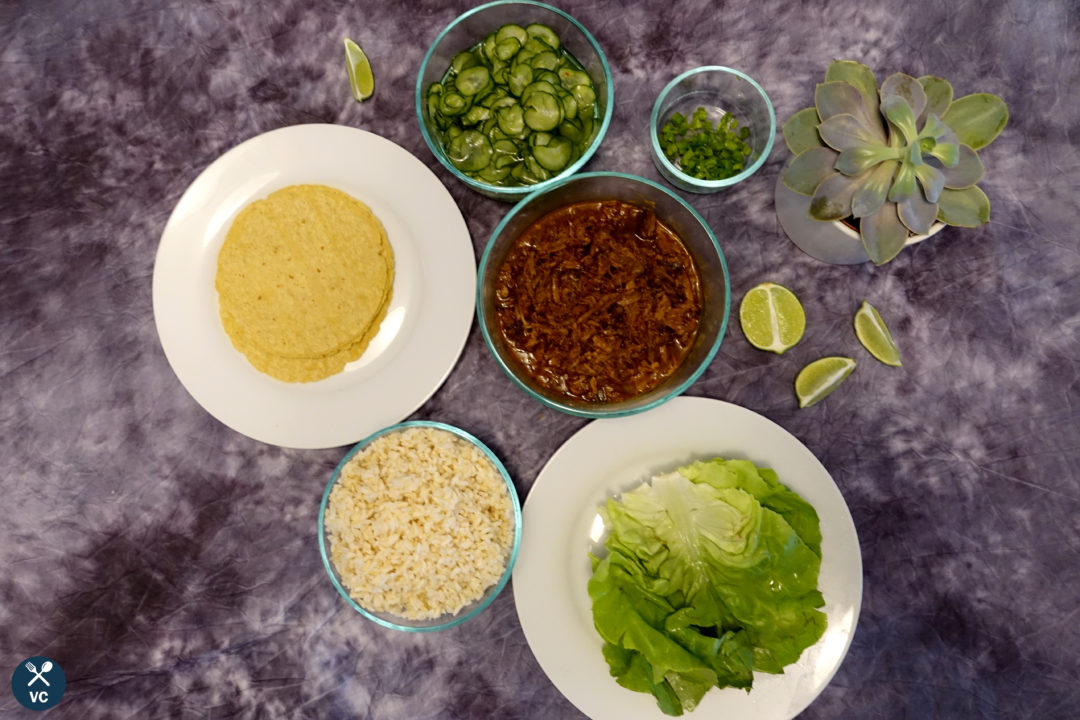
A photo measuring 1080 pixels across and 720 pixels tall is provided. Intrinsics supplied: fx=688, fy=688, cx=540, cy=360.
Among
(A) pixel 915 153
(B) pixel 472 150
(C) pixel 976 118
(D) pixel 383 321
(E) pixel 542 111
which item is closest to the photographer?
(A) pixel 915 153

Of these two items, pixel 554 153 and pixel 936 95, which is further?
pixel 554 153

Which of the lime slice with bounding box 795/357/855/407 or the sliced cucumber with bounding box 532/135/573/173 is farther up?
the sliced cucumber with bounding box 532/135/573/173

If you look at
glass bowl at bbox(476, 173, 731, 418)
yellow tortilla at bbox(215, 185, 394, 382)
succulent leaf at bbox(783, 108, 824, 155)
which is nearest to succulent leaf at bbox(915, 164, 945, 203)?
succulent leaf at bbox(783, 108, 824, 155)

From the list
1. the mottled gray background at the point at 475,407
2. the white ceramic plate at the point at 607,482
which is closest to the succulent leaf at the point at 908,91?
the mottled gray background at the point at 475,407

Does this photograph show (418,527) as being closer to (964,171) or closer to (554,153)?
(554,153)

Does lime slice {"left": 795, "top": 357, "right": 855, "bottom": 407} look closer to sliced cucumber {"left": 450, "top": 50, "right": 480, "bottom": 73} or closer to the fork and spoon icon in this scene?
sliced cucumber {"left": 450, "top": 50, "right": 480, "bottom": 73}

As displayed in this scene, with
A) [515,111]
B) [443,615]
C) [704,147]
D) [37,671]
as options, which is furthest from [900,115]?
[37,671]

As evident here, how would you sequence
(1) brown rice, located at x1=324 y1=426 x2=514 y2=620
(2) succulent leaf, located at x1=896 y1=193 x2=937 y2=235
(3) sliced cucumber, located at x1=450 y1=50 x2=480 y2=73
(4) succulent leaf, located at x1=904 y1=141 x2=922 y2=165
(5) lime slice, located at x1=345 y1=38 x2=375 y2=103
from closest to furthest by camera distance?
1. (4) succulent leaf, located at x1=904 y1=141 x2=922 y2=165
2. (2) succulent leaf, located at x1=896 y1=193 x2=937 y2=235
3. (1) brown rice, located at x1=324 y1=426 x2=514 y2=620
4. (3) sliced cucumber, located at x1=450 y1=50 x2=480 y2=73
5. (5) lime slice, located at x1=345 y1=38 x2=375 y2=103
